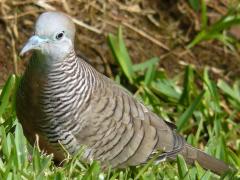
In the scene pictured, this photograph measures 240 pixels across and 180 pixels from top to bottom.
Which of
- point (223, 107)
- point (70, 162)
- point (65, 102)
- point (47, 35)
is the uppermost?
point (47, 35)

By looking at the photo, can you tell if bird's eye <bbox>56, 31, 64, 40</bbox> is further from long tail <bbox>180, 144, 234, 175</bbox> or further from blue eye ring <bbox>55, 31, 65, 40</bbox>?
long tail <bbox>180, 144, 234, 175</bbox>

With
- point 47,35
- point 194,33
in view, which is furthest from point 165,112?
point 47,35

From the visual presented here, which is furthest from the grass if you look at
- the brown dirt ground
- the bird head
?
the bird head

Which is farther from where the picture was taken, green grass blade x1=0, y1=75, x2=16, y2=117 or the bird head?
green grass blade x1=0, y1=75, x2=16, y2=117

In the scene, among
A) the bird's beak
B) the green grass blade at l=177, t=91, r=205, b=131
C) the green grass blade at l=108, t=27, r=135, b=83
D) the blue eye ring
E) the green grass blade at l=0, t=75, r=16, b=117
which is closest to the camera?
the bird's beak

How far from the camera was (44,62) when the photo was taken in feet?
13.7

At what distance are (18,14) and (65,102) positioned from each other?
72.2 inches

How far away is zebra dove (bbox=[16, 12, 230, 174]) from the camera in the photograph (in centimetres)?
416

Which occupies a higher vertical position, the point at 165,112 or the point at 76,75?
the point at 76,75

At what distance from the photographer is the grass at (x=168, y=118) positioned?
4.35m

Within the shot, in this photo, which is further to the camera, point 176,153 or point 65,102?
point 176,153

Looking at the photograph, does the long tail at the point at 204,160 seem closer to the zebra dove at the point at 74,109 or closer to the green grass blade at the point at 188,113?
the zebra dove at the point at 74,109

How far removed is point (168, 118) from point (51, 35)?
1.93 m

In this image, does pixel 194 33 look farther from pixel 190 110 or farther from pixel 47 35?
pixel 47 35
